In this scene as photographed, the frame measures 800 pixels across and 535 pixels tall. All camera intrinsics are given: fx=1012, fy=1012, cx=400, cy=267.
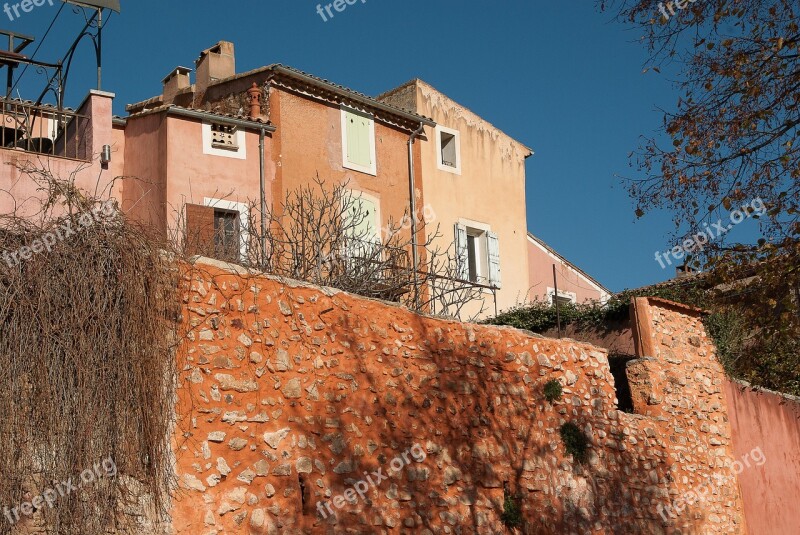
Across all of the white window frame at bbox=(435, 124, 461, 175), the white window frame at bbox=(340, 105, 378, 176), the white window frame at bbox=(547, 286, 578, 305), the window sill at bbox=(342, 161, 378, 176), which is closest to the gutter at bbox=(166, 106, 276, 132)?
the white window frame at bbox=(340, 105, 378, 176)

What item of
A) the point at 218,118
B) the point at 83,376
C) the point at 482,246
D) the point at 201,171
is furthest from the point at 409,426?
the point at 482,246

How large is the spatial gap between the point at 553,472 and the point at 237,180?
10273mm

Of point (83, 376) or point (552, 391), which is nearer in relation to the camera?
point (83, 376)

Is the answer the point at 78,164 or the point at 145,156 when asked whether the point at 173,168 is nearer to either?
the point at 145,156

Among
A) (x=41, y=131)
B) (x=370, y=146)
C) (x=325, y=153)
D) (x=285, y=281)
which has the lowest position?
(x=285, y=281)

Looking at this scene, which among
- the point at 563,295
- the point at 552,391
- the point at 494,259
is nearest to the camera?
the point at 552,391

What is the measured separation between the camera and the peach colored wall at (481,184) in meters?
24.8

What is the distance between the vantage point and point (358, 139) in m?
22.7

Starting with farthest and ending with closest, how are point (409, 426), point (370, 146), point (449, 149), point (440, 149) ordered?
point (449, 149)
point (440, 149)
point (370, 146)
point (409, 426)

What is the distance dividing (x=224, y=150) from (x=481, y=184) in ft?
26.9

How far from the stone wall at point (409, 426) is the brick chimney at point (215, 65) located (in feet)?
39.6

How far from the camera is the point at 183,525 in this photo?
823 cm

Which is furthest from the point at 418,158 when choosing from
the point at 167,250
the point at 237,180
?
the point at 167,250

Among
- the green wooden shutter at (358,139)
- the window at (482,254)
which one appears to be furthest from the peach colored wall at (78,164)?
the window at (482,254)
